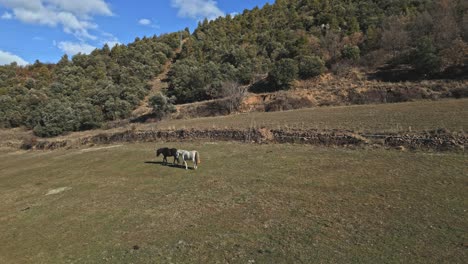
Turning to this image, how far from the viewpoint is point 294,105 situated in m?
54.7

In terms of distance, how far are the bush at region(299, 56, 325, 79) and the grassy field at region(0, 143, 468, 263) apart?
4596 centimetres

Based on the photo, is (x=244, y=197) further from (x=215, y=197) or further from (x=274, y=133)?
(x=274, y=133)

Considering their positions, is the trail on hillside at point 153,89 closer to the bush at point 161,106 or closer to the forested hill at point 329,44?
the forested hill at point 329,44

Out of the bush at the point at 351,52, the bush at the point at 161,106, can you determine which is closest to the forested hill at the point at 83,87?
the bush at the point at 161,106

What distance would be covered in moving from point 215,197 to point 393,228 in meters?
8.83

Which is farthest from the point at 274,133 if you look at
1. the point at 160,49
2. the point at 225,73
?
the point at 160,49

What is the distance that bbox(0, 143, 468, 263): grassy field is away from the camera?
38.2ft

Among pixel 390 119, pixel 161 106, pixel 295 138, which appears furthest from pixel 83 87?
pixel 390 119

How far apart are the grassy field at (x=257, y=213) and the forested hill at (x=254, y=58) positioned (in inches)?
1647

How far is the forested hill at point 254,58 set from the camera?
6638 cm

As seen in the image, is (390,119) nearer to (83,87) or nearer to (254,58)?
(254,58)

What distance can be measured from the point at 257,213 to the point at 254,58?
251 ft

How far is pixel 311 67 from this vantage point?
69062 mm

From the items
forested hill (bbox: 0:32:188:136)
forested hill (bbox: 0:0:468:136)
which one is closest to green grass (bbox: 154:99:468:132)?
forested hill (bbox: 0:0:468:136)
